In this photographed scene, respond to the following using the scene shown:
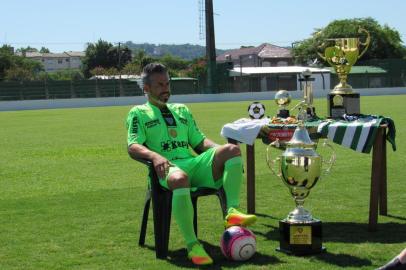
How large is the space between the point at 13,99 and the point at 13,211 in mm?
38158

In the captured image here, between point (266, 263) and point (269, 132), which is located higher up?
point (269, 132)

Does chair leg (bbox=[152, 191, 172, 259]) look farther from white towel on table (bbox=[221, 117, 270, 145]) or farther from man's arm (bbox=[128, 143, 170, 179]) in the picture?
white towel on table (bbox=[221, 117, 270, 145])

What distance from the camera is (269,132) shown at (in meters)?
5.94

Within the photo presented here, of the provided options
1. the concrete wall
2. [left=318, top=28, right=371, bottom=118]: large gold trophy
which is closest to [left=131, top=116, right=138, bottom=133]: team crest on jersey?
[left=318, top=28, right=371, bottom=118]: large gold trophy

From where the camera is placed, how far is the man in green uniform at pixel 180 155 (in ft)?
15.8

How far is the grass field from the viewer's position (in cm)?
496

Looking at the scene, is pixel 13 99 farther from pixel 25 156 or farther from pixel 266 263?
pixel 266 263

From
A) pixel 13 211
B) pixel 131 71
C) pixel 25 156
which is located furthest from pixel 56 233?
pixel 131 71

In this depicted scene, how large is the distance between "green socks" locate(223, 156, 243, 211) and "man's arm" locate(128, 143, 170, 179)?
16.8 inches

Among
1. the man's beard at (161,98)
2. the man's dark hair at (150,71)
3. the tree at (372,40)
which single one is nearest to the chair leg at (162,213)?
the man's beard at (161,98)

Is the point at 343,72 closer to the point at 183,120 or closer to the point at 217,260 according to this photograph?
the point at 183,120

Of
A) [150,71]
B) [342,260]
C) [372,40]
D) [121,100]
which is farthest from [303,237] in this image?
[372,40]

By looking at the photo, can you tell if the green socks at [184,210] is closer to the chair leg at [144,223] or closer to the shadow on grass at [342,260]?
the chair leg at [144,223]

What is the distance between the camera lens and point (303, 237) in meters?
4.95
